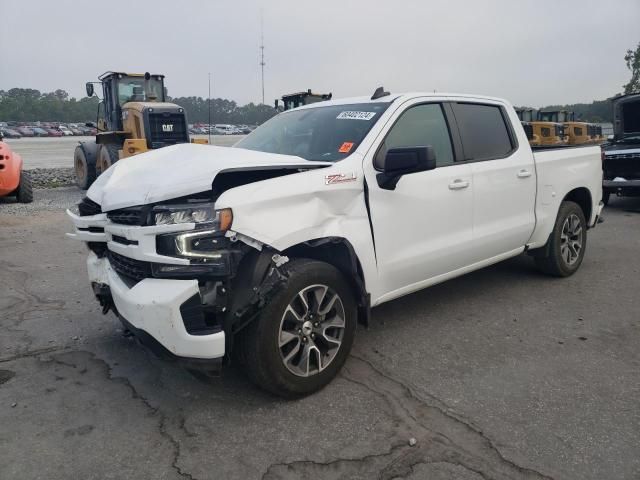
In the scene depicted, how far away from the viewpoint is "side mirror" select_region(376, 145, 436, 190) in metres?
3.37

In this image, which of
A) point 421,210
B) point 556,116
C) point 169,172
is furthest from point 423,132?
point 556,116

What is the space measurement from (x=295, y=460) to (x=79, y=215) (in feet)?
7.61

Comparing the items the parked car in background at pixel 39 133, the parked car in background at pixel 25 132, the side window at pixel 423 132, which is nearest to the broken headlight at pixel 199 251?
the side window at pixel 423 132

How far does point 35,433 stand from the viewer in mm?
2922

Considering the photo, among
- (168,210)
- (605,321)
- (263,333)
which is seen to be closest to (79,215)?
(168,210)

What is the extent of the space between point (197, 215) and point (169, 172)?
0.45 metres

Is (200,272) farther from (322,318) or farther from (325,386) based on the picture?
(325,386)

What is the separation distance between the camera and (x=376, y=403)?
125 inches

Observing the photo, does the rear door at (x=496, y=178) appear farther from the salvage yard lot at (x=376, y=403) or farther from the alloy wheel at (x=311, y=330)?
the alloy wheel at (x=311, y=330)

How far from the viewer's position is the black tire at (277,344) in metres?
2.96

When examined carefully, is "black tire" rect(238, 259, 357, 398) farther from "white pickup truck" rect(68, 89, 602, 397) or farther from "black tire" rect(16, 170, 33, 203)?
"black tire" rect(16, 170, 33, 203)

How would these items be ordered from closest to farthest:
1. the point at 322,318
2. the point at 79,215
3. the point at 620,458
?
1. the point at 620,458
2. the point at 322,318
3. the point at 79,215

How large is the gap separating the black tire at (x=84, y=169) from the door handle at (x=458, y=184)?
39.1 ft

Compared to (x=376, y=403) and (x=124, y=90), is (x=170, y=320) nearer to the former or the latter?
(x=376, y=403)
